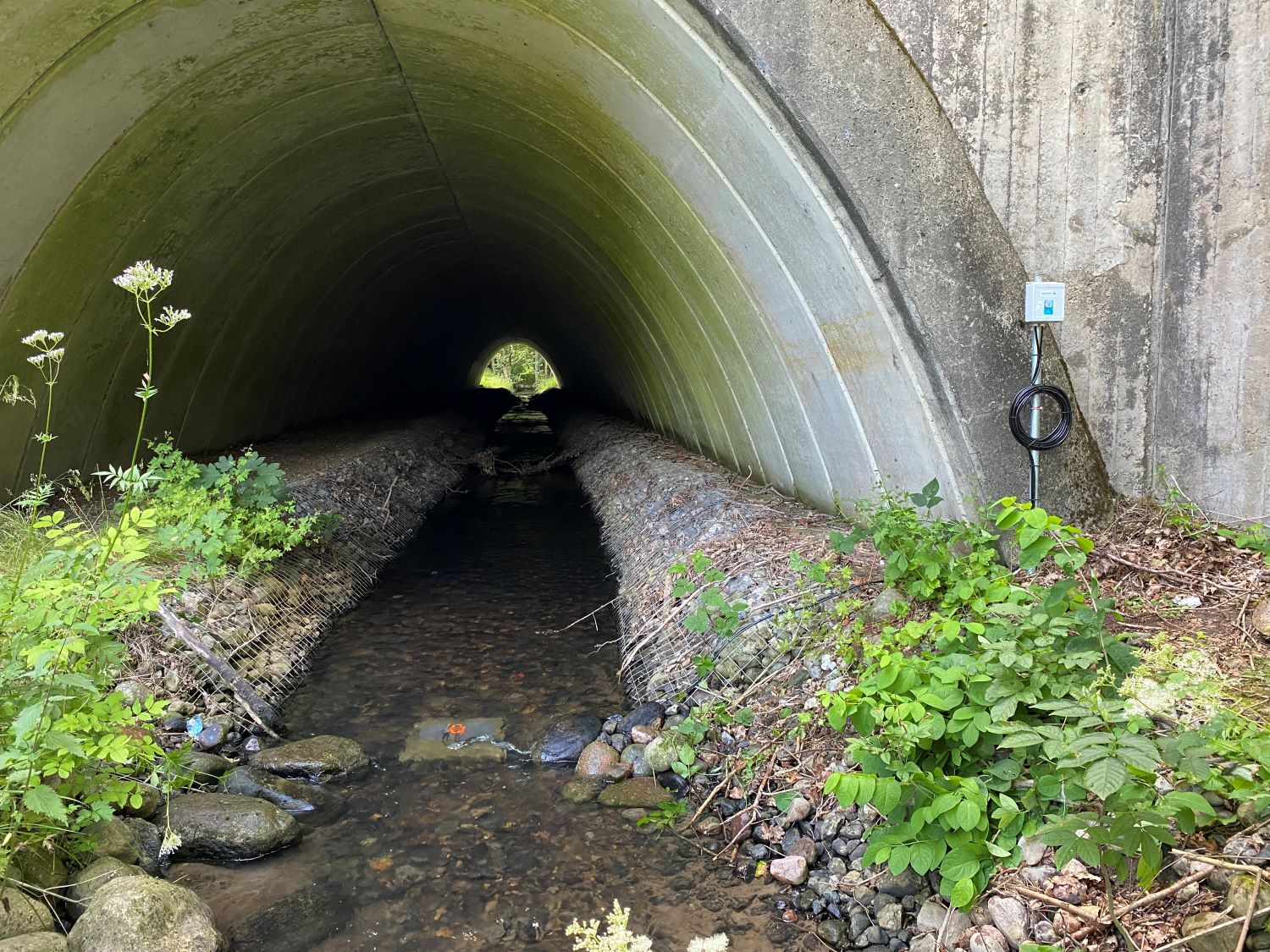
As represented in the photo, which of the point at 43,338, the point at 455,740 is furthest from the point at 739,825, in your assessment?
the point at 43,338

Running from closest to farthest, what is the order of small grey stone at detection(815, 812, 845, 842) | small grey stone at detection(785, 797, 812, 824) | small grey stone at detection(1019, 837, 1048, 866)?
small grey stone at detection(1019, 837, 1048, 866)
small grey stone at detection(815, 812, 845, 842)
small grey stone at detection(785, 797, 812, 824)

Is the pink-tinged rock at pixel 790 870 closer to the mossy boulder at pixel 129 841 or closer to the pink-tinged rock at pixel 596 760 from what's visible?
the pink-tinged rock at pixel 596 760

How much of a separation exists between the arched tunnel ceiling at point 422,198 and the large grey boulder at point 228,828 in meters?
3.60

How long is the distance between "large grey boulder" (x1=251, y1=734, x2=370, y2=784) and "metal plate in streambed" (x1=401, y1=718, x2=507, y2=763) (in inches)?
10.8

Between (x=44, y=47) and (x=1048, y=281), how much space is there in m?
5.90

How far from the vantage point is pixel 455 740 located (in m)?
4.83

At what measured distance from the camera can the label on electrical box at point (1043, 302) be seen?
4309 mm

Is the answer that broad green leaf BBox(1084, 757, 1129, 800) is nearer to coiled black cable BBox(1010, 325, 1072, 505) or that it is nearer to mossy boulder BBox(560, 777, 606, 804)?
coiled black cable BBox(1010, 325, 1072, 505)

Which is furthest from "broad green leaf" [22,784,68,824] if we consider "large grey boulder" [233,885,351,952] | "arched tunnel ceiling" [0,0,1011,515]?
"arched tunnel ceiling" [0,0,1011,515]

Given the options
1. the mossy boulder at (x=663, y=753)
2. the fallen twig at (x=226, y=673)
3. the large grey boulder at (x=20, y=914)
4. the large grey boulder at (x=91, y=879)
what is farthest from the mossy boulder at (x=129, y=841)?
the mossy boulder at (x=663, y=753)

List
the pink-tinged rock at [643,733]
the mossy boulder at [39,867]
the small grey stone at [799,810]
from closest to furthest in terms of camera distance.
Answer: the mossy boulder at [39,867]
the small grey stone at [799,810]
the pink-tinged rock at [643,733]

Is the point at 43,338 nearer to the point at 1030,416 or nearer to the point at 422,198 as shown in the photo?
the point at 1030,416

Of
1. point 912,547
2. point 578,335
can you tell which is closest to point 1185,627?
point 912,547

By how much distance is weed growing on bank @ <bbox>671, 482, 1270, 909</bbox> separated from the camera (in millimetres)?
2332
